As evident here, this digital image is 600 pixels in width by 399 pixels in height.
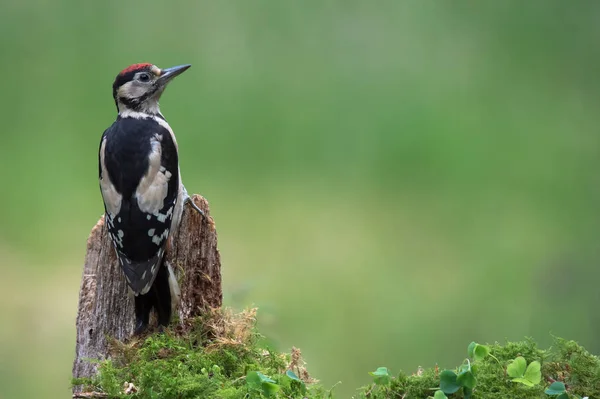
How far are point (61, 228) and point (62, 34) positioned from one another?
4.07 feet

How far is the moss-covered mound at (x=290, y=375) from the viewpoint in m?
1.72

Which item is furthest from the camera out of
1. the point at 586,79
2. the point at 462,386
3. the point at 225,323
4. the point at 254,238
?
the point at 586,79

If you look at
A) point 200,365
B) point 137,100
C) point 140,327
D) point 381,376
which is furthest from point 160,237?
Result: point 381,376

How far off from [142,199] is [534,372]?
1.20m

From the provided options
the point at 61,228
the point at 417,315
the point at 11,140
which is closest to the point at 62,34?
the point at 11,140

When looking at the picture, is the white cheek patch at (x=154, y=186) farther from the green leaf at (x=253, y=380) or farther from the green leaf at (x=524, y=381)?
the green leaf at (x=524, y=381)

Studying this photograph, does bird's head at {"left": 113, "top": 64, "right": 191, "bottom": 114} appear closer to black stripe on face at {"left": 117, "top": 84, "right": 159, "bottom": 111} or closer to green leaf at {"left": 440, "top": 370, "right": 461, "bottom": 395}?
black stripe on face at {"left": 117, "top": 84, "right": 159, "bottom": 111}

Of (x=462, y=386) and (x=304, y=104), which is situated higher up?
(x=304, y=104)

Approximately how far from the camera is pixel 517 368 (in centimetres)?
171

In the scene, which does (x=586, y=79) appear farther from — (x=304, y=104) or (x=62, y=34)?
(x=62, y=34)

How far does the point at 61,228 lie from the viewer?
4.58 m

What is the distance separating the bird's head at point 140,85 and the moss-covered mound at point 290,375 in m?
0.89

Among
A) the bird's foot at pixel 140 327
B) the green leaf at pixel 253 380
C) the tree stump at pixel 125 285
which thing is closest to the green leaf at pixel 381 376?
the green leaf at pixel 253 380

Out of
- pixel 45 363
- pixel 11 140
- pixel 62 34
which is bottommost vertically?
pixel 45 363
